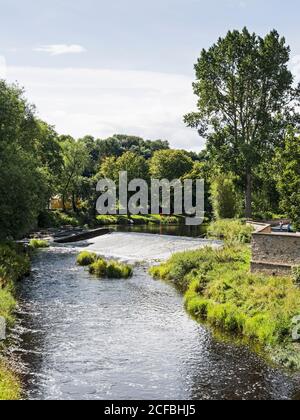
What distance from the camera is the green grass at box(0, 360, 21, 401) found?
1581cm

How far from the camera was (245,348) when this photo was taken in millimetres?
21719

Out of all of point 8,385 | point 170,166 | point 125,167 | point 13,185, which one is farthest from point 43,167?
point 170,166

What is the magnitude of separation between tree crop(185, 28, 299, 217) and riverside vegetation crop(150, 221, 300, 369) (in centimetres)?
2206

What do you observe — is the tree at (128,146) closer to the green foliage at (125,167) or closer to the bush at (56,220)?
the green foliage at (125,167)

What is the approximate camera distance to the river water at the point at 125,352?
17.3 meters

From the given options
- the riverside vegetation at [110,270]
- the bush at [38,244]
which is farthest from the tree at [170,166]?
the riverside vegetation at [110,270]

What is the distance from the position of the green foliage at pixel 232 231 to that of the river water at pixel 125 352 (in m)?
14.2

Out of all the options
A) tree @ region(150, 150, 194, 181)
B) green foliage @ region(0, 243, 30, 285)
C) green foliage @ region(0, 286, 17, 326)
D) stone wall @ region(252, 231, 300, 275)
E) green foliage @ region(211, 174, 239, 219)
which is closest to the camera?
green foliage @ region(0, 286, 17, 326)

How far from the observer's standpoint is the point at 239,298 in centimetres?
2661

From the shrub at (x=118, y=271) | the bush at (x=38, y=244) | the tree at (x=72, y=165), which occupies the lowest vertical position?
the shrub at (x=118, y=271)

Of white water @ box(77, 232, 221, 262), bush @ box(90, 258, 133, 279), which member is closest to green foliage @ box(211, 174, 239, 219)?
white water @ box(77, 232, 221, 262)

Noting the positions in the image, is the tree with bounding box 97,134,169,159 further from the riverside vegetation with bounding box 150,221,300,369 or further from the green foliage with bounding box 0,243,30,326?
the riverside vegetation with bounding box 150,221,300,369
